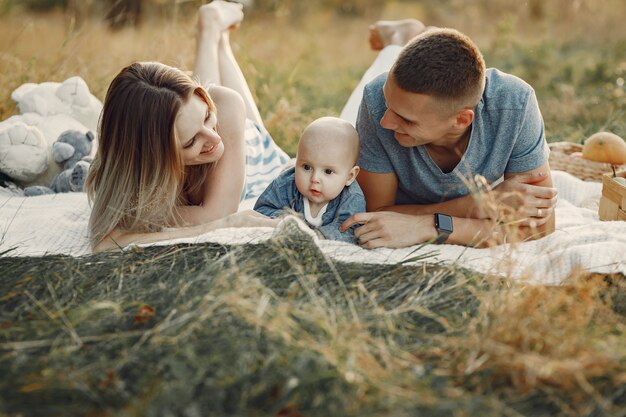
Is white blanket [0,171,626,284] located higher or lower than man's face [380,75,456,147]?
lower

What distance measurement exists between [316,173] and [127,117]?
34.3 inches

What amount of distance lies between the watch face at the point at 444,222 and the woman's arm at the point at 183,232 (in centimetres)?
73

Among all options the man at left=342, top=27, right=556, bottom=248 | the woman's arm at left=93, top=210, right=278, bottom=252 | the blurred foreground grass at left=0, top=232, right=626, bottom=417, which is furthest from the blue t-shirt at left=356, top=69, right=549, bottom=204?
the blurred foreground grass at left=0, top=232, right=626, bottom=417

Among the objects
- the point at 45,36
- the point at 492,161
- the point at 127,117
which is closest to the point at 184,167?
the point at 127,117

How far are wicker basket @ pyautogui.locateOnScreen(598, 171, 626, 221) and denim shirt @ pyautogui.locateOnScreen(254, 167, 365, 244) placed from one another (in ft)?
4.29

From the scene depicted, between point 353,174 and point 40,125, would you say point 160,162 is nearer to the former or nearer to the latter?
point 353,174

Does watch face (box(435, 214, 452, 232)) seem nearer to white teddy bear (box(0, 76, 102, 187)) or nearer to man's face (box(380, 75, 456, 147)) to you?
man's face (box(380, 75, 456, 147))

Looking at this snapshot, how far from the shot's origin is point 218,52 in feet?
16.5

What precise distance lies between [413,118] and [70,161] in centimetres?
236

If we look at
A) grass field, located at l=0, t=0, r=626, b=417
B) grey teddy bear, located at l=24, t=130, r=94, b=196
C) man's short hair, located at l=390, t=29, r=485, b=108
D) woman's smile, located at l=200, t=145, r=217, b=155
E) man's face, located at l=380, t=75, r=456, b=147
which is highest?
man's short hair, located at l=390, t=29, r=485, b=108

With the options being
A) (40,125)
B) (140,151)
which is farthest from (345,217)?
(40,125)

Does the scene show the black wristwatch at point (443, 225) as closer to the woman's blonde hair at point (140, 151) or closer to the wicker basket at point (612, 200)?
the wicker basket at point (612, 200)

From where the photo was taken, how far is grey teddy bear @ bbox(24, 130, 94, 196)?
4.32 metres

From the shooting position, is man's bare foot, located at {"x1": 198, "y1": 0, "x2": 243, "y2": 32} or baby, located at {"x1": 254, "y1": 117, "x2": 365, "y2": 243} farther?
man's bare foot, located at {"x1": 198, "y1": 0, "x2": 243, "y2": 32}
